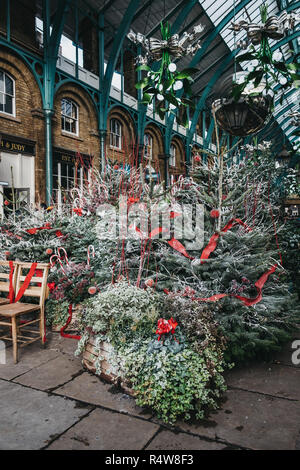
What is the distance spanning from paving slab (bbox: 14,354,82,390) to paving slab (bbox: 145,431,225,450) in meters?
1.15

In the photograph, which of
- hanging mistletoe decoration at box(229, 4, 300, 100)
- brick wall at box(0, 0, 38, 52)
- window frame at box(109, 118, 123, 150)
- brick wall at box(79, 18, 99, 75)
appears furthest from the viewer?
window frame at box(109, 118, 123, 150)

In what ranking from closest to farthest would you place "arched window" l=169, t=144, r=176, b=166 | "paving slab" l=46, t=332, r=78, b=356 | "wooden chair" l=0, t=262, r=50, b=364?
"wooden chair" l=0, t=262, r=50, b=364 → "paving slab" l=46, t=332, r=78, b=356 → "arched window" l=169, t=144, r=176, b=166

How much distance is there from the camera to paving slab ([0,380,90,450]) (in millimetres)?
2059

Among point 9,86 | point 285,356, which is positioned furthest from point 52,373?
point 9,86

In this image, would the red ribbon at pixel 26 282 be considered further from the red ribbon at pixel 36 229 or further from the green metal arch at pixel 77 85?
the green metal arch at pixel 77 85

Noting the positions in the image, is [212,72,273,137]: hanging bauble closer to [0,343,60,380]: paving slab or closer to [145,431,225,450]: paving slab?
[145,431,225,450]: paving slab

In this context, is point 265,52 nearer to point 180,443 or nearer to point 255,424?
point 255,424

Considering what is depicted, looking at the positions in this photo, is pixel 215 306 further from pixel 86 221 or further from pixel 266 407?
pixel 86 221

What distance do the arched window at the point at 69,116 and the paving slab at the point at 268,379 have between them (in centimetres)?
1058

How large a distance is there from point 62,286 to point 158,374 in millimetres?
2356

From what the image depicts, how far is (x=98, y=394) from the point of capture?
263cm

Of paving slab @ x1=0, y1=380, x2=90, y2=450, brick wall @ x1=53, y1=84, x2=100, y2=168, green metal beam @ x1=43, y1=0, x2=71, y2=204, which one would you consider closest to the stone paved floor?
paving slab @ x1=0, y1=380, x2=90, y2=450

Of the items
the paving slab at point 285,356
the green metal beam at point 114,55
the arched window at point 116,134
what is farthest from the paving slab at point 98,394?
the arched window at point 116,134

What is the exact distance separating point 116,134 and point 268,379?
12867mm
